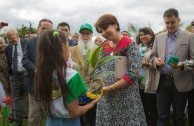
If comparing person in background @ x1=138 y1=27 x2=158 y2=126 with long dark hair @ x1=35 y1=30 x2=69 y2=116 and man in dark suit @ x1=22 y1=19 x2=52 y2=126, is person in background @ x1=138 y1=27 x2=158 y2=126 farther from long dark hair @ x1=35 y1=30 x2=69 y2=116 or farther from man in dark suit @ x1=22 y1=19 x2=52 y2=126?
long dark hair @ x1=35 y1=30 x2=69 y2=116

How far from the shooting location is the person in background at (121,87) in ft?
11.7

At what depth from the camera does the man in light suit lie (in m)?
4.51

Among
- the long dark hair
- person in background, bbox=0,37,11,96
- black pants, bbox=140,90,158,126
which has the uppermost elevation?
the long dark hair

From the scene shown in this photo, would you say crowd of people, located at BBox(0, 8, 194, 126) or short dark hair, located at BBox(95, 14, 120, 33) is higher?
short dark hair, located at BBox(95, 14, 120, 33)

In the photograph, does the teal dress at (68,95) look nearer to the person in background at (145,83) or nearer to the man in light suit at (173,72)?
the man in light suit at (173,72)

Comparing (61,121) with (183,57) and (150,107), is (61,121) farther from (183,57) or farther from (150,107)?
(150,107)

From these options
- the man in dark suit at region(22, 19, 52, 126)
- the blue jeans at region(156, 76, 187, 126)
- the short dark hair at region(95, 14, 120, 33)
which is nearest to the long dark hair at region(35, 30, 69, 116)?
the short dark hair at region(95, 14, 120, 33)

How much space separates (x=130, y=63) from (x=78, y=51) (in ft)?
4.56

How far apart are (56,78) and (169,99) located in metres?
2.56

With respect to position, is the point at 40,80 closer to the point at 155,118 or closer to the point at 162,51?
the point at 162,51

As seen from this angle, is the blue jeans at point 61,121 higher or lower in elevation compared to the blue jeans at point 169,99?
higher

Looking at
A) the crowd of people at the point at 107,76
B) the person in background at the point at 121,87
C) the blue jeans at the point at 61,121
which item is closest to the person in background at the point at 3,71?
the crowd of people at the point at 107,76

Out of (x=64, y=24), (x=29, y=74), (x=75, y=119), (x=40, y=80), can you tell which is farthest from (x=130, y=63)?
(x=64, y=24)

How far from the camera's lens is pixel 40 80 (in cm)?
253
